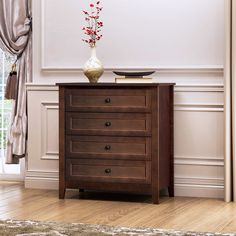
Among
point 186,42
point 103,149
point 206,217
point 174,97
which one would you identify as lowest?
point 206,217

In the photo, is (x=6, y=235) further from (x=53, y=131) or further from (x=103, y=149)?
(x=53, y=131)

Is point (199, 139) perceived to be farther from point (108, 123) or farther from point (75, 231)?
point (75, 231)

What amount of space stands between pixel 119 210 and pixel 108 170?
1.25 ft

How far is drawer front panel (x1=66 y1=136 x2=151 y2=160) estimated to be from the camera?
444 centimetres

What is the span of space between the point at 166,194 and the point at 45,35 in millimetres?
1483

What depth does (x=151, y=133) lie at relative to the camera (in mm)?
4414

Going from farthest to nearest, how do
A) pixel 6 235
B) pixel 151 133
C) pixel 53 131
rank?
pixel 53 131
pixel 151 133
pixel 6 235

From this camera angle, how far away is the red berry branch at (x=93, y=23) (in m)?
4.85

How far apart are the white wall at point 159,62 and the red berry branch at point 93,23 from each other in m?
A: 0.06

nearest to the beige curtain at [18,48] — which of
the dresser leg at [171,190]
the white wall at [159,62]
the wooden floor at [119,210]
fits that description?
the white wall at [159,62]

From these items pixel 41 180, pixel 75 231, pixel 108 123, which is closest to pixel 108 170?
pixel 108 123

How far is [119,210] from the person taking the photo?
4.20 m

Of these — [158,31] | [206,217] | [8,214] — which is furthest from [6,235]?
[158,31]

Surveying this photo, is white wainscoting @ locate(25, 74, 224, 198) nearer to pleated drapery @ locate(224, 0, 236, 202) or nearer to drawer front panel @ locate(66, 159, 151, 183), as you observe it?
pleated drapery @ locate(224, 0, 236, 202)
